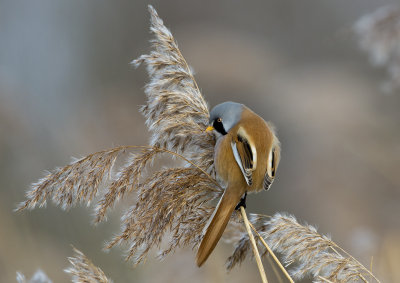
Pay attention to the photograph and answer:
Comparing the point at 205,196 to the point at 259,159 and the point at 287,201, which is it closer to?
the point at 259,159

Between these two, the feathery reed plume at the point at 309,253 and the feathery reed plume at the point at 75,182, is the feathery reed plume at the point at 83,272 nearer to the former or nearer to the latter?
the feathery reed plume at the point at 75,182

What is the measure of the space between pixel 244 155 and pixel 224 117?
229 millimetres

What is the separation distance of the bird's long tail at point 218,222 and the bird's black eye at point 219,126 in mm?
343

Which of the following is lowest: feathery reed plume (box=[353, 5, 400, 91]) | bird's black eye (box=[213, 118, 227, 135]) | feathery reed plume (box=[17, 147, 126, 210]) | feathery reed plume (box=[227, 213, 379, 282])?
feathery reed plume (box=[17, 147, 126, 210])

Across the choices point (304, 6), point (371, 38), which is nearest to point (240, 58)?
point (304, 6)

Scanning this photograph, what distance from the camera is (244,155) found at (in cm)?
270

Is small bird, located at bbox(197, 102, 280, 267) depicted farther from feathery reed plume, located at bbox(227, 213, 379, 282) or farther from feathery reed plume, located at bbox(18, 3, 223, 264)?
feathery reed plume, located at bbox(227, 213, 379, 282)

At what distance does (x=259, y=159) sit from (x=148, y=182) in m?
0.66

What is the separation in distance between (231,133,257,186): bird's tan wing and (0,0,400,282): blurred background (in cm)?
74

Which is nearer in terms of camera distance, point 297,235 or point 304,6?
point 297,235

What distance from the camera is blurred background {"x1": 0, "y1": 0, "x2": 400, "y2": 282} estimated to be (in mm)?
3963

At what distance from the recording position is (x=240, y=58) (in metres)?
8.24

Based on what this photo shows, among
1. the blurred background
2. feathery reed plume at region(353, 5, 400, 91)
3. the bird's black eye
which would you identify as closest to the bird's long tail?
the bird's black eye

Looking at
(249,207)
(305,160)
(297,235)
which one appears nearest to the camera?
(297,235)
